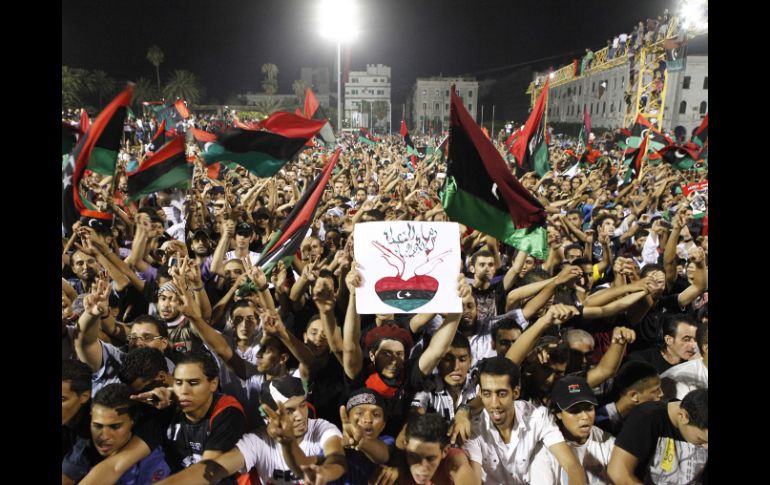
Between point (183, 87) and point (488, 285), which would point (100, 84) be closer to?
point (183, 87)

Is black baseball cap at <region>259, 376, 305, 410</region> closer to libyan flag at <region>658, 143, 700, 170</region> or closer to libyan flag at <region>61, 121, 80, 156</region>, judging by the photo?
libyan flag at <region>61, 121, 80, 156</region>

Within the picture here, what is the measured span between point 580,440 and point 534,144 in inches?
253

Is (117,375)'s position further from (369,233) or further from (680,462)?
(680,462)

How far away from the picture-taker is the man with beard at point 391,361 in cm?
325

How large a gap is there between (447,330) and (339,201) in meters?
5.73

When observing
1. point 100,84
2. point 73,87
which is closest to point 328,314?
point 73,87

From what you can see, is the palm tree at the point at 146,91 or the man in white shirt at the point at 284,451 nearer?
the man in white shirt at the point at 284,451

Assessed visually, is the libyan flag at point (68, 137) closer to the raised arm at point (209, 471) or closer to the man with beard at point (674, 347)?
the raised arm at point (209, 471)

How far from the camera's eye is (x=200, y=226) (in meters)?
6.72

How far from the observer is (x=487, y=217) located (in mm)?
4109

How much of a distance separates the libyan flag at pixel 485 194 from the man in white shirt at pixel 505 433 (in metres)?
1.28

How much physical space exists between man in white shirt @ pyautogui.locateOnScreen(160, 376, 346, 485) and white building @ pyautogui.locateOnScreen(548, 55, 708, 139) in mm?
42202

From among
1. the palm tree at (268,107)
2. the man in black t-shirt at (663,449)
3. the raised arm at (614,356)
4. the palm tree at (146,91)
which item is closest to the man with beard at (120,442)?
the man in black t-shirt at (663,449)

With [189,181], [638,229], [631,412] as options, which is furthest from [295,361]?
[638,229]
